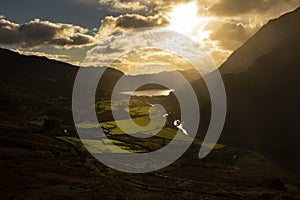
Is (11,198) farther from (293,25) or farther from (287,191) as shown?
(293,25)

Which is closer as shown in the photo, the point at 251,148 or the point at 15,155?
the point at 15,155

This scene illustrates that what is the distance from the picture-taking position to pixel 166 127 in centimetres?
11938

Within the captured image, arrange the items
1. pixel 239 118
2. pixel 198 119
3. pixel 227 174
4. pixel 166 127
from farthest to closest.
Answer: pixel 198 119
pixel 239 118
pixel 166 127
pixel 227 174

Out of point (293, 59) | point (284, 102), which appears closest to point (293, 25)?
point (293, 59)

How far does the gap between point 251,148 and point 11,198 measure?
220 feet

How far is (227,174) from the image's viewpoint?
192ft

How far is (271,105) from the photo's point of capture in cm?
13300

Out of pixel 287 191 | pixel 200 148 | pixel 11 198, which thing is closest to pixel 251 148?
pixel 200 148

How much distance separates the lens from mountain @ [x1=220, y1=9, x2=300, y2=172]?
87075mm

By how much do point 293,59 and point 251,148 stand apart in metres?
86.4

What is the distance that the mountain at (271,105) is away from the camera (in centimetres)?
8707

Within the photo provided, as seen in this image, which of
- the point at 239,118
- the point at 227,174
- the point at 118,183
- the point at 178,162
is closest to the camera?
the point at 118,183

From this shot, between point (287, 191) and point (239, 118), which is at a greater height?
point (239, 118)

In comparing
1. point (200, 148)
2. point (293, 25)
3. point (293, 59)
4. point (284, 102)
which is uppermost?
point (293, 25)
